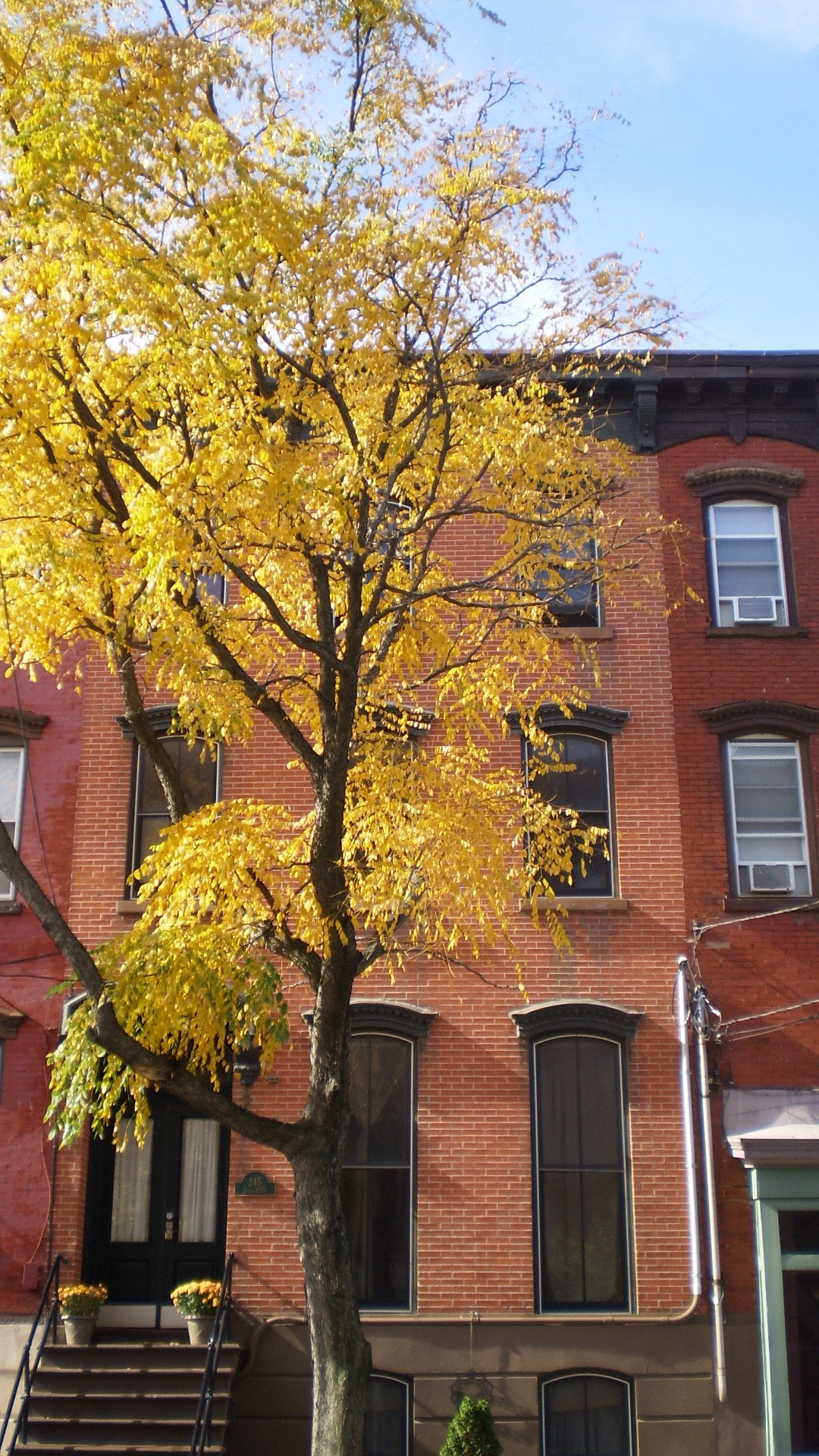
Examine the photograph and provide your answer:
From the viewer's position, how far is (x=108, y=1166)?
13477 mm

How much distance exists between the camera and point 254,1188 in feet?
42.0

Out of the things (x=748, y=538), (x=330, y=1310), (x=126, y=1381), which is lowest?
(x=126, y=1381)

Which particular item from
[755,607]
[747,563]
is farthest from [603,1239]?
[747,563]

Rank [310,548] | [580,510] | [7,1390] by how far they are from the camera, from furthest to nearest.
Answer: [7,1390], [580,510], [310,548]

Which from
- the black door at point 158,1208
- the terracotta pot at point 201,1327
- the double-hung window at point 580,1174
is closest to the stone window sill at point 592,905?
the double-hung window at point 580,1174

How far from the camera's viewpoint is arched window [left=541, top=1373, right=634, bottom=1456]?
12266 mm

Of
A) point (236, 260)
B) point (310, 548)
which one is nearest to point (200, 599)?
point (310, 548)

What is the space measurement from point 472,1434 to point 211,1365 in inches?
96.4

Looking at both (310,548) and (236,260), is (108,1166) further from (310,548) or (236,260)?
(236,260)

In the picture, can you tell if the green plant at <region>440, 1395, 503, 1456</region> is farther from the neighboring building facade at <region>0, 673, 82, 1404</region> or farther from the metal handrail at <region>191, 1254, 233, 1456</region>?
the neighboring building facade at <region>0, 673, 82, 1404</region>

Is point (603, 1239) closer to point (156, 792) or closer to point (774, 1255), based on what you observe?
point (774, 1255)

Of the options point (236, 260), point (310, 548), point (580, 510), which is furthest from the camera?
point (580, 510)

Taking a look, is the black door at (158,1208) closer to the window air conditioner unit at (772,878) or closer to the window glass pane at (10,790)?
the window glass pane at (10,790)

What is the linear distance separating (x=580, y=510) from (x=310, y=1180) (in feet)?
17.4
